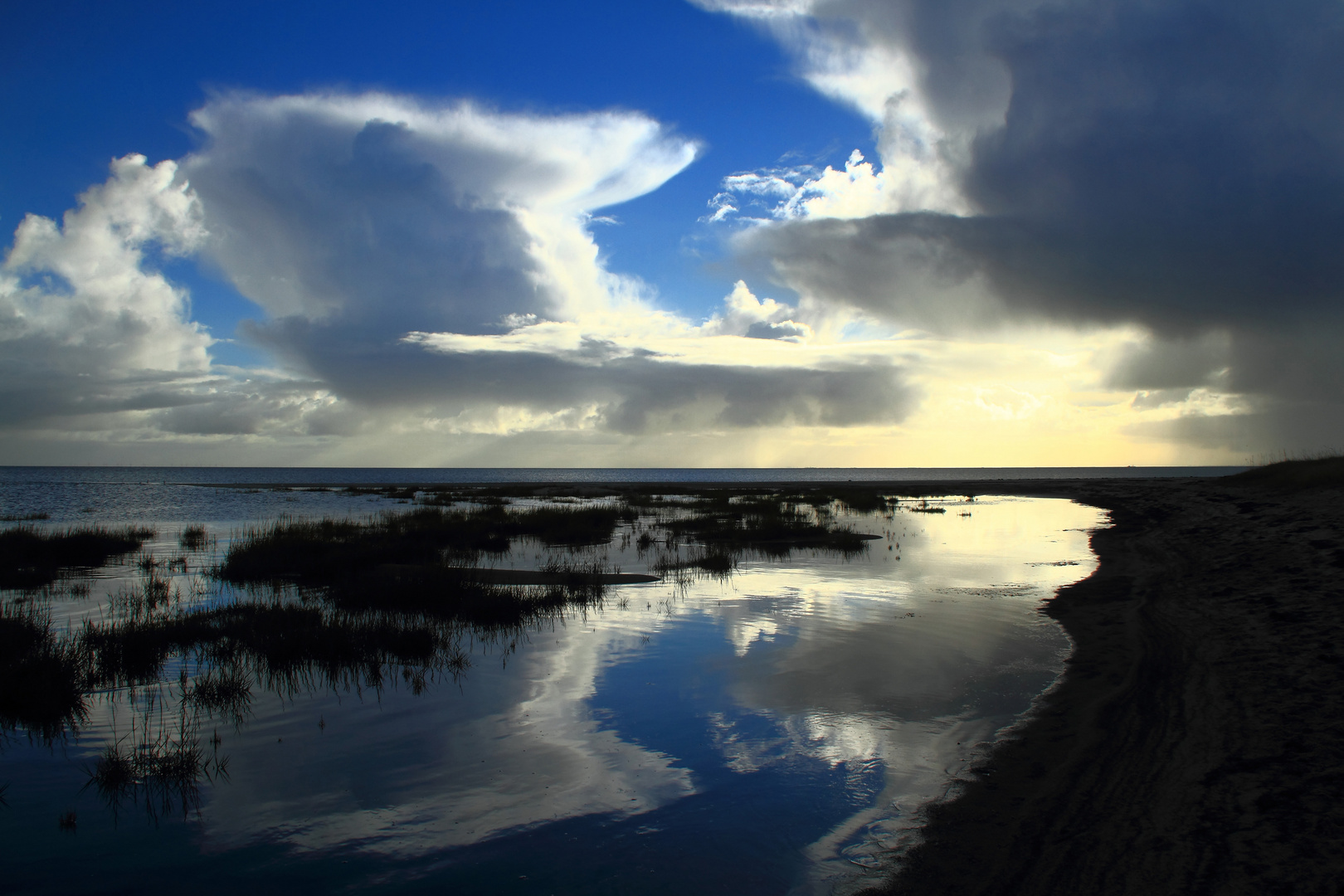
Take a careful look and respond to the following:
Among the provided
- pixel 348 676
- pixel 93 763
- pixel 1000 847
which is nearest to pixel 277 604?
pixel 348 676

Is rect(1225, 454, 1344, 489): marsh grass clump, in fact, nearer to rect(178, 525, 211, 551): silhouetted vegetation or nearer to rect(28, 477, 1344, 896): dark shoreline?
rect(28, 477, 1344, 896): dark shoreline

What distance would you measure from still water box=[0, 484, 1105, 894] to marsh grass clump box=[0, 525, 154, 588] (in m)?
6.83

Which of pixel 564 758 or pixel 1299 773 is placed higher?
pixel 1299 773

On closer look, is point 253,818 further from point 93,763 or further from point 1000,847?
point 1000,847

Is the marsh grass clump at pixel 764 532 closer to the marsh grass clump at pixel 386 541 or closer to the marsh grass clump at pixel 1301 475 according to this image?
the marsh grass clump at pixel 386 541

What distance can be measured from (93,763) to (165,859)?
2.69m

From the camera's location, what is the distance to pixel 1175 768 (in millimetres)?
6613

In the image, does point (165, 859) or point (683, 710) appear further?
point (683, 710)

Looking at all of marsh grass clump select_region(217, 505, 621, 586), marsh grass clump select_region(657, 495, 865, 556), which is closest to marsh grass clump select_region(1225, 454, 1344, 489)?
marsh grass clump select_region(657, 495, 865, 556)

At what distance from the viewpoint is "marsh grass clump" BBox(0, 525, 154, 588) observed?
18719mm

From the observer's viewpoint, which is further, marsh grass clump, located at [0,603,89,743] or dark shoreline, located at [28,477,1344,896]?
marsh grass clump, located at [0,603,89,743]

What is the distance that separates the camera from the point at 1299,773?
6227 mm

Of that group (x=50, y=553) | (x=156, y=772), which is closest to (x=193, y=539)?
(x=50, y=553)

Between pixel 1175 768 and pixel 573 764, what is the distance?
19.9 feet
